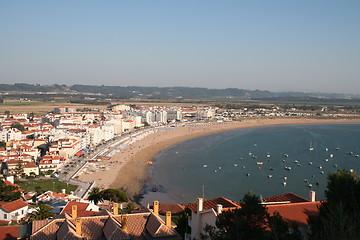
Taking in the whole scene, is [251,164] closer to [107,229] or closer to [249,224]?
[107,229]

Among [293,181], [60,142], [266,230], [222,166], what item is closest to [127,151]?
[60,142]

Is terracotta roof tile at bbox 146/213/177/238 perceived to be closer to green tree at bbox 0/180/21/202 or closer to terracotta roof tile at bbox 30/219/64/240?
terracotta roof tile at bbox 30/219/64/240

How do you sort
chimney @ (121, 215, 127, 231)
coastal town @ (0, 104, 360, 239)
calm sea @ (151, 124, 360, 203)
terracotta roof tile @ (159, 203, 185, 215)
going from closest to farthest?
chimney @ (121, 215, 127, 231) → coastal town @ (0, 104, 360, 239) → terracotta roof tile @ (159, 203, 185, 215) → calm sea @ (151, 124, 360, 203)

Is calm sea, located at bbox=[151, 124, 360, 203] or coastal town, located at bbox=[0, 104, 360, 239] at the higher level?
coastal town, located at bbox=[0, 104, 360, 239]

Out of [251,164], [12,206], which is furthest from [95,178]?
[251,164]

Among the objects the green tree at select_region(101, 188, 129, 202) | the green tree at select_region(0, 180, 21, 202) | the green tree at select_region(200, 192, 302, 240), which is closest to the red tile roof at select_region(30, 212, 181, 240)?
the green tree at select_region(200, 192, 302, 240)

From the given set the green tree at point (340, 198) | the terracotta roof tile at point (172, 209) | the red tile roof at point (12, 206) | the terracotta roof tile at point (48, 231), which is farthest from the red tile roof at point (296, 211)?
the red tile roof at point (12, 206)

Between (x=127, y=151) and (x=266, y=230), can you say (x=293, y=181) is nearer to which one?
(x=127, y=151)
